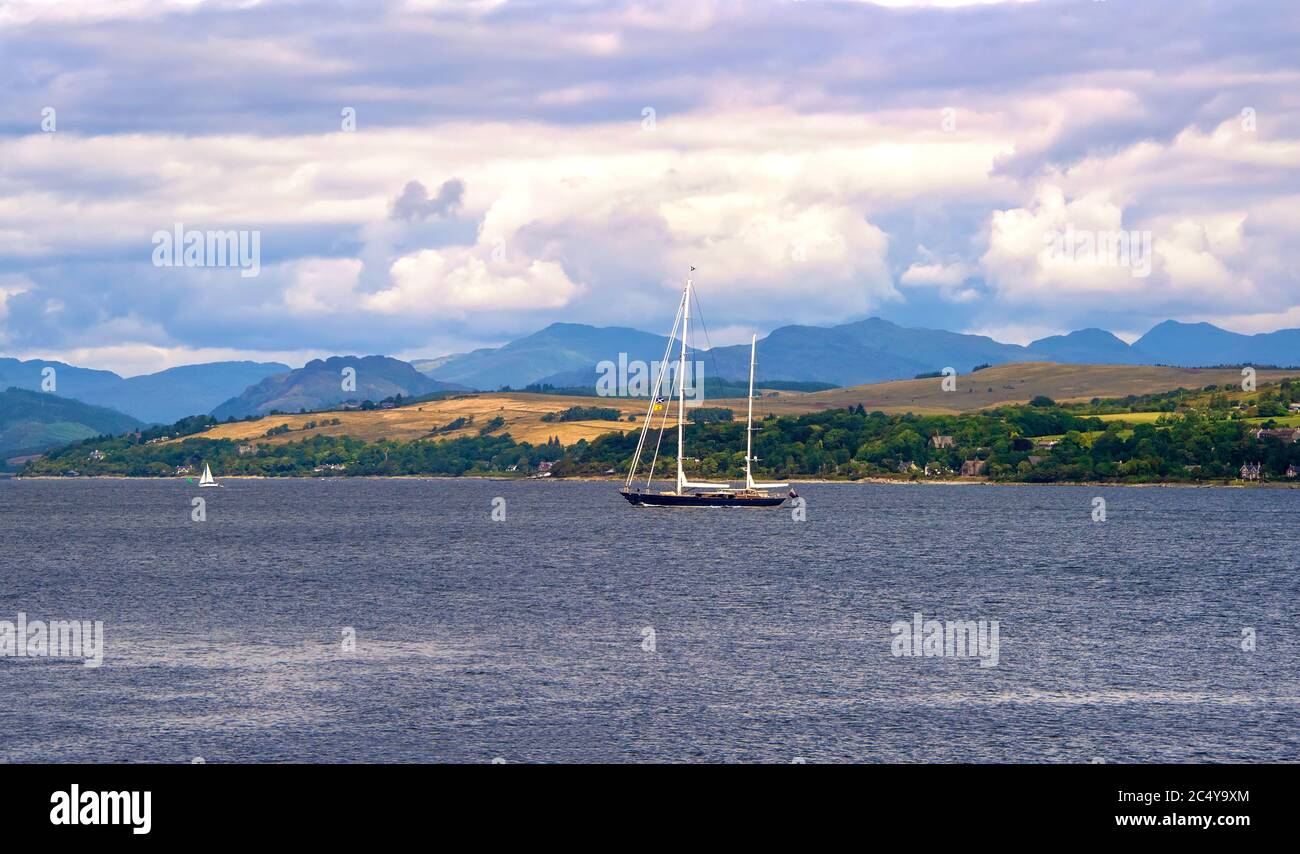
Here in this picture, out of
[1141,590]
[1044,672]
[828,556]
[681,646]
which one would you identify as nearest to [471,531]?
[828,556]

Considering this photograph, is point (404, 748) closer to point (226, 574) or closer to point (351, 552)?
point (226, 574)

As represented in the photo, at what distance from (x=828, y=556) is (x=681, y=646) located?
62919mm

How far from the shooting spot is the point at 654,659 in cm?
6906

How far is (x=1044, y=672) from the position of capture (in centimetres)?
6681

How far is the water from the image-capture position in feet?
164

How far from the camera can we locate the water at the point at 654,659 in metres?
50.0
